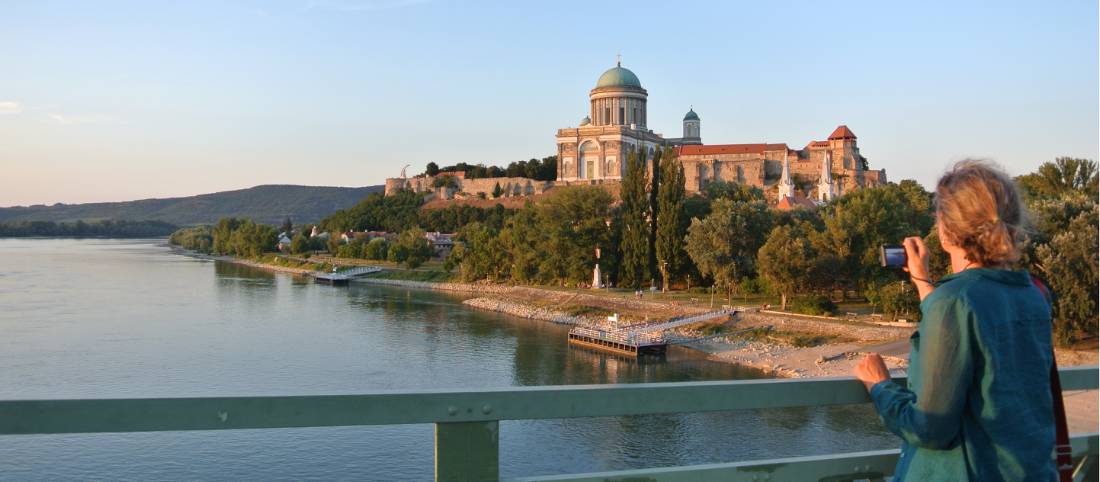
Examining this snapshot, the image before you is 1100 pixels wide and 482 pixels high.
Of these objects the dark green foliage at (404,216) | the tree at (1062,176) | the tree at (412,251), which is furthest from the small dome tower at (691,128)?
the tree at (1062,176)

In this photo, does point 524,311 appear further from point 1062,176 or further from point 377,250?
point 377,250

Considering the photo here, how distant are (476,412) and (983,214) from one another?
102 centimetres

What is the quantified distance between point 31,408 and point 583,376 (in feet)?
65.0

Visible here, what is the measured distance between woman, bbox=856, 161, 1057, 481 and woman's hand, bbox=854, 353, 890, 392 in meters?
0.11

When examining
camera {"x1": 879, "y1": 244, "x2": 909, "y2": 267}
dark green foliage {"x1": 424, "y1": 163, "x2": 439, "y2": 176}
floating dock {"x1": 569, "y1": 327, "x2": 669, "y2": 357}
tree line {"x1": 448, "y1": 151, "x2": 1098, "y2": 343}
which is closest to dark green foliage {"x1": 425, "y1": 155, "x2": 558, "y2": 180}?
dark green foliage {"x1": 424, "y1": 163, "x2": 439, "y2": 176}

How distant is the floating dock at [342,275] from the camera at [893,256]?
46461 millimetres

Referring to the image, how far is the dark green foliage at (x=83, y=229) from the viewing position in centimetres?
12681

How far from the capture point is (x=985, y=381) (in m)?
1.51

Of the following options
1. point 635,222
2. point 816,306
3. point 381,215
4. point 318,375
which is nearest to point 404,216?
point 381,215

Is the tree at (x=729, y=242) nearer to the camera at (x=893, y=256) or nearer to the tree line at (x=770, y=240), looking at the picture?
the tree line at (x=770, y=240)

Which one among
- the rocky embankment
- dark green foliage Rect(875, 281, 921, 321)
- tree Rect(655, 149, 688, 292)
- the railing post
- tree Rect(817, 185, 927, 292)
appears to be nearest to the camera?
the railing post

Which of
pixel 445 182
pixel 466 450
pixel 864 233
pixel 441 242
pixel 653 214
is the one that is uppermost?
pixel 445 182

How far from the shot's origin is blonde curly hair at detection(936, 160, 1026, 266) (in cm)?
159

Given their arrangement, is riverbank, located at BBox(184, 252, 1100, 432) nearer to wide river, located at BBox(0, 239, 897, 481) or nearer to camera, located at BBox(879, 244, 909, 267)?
wide river, located at BBox(0, 239, 897, 481)
